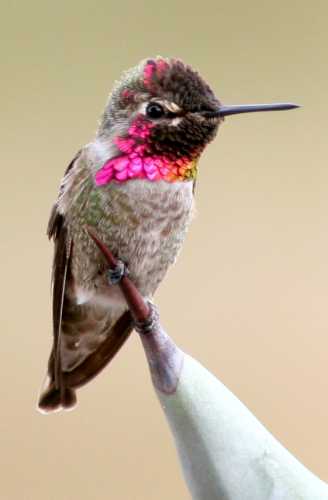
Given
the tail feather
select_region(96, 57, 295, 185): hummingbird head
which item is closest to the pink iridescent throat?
select_region(96, 57, 295, 185): hummingbird head

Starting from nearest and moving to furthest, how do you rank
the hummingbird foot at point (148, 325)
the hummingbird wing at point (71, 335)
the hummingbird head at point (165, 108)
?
the hummingbird foot at point (148, 325)
the hummingbird head at point (165, 108)
the hummingbird wing at point (71, 335)

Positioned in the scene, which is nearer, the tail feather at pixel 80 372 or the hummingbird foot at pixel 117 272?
the hummingbird foot at pixel 117 272

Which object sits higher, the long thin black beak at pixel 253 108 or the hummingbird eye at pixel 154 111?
the hummingbird eye at pixel 154 111

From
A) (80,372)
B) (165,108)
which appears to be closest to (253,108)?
(165,108)

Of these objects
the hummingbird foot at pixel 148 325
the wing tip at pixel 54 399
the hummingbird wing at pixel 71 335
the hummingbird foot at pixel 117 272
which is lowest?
the hummingbird foot at pixel 148 325

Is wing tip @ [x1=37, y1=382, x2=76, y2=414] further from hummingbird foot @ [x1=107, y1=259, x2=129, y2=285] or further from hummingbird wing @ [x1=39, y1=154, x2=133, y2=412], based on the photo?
hummingbird foot @ [x1=107, y1=259, x2=129, y2=285]

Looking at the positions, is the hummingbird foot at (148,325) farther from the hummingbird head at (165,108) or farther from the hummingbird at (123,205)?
the hummingbird head at (165,108)

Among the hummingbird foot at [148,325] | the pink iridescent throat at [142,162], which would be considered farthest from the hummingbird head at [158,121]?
the hummingbird foot at [148,325]

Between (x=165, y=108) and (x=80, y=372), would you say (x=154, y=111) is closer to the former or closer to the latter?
(x=165, y=108)

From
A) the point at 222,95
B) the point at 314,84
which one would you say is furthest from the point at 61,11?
the point at 314,84
